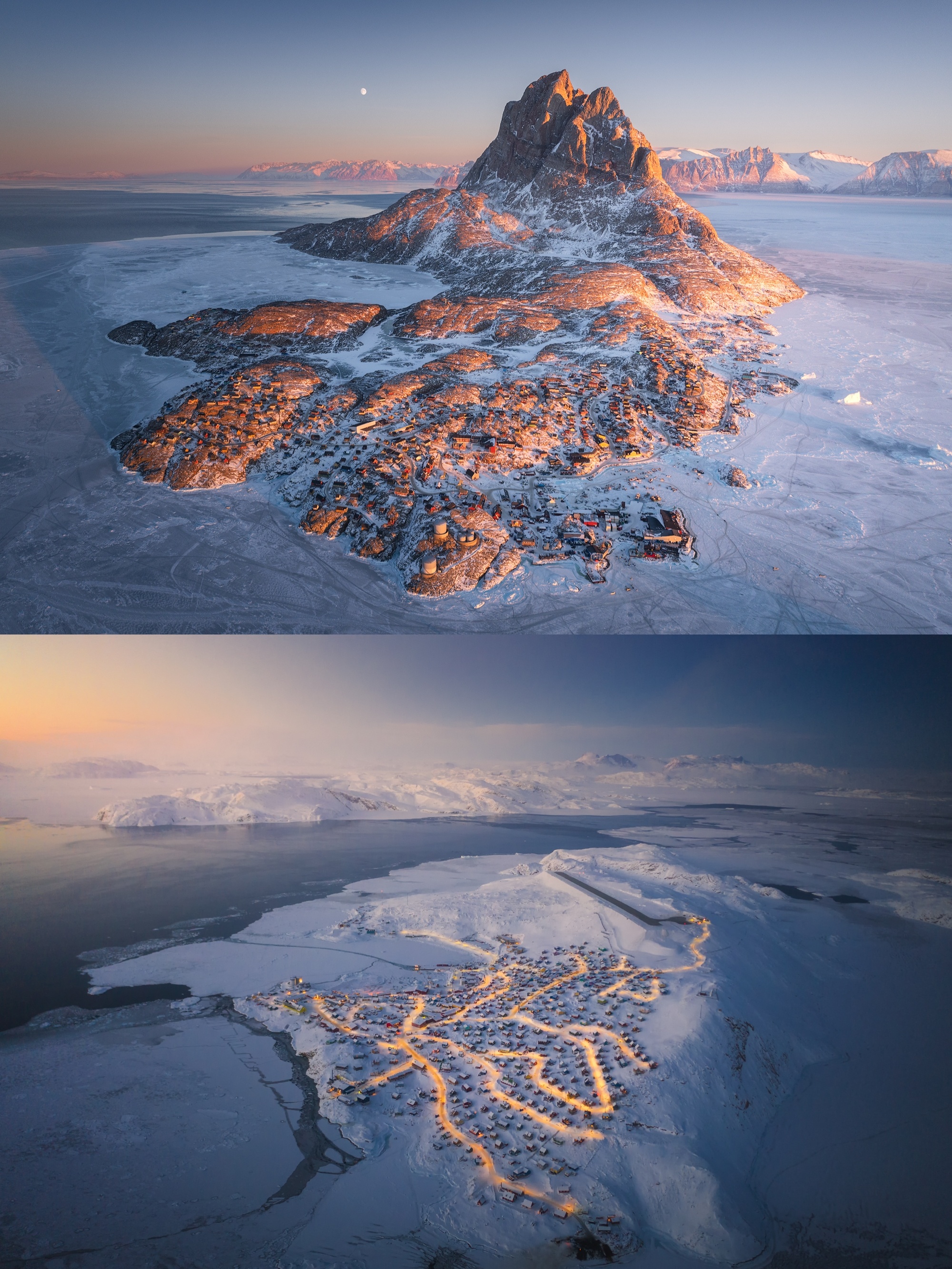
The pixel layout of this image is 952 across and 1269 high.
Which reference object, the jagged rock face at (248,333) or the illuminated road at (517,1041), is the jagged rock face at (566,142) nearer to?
the jagged rock face at (248,333)

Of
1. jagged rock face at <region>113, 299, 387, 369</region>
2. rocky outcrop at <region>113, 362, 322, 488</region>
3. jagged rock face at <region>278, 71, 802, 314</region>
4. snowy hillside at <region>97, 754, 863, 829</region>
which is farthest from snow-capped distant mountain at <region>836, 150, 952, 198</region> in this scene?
snowy hillside at <region>97, 754, 863, 829</region>

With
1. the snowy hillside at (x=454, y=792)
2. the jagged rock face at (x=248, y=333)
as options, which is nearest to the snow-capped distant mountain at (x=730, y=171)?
the jagged rock face at (x=248, y=333)

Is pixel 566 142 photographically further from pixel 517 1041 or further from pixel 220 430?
pixel 517 1041

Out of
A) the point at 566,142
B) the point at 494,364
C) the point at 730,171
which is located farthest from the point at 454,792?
the point at 730,171

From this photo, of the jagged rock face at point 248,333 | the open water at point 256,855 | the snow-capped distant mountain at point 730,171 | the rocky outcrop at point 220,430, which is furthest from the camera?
the snow-capped distant mountain at point 730,171

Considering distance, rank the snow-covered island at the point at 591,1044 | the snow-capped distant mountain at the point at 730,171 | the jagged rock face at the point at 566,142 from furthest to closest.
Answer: the snow-capped distant mountain at the point at 730,171 → the jagged rock face at the point at 566,142 → the snow-covered island at the point at 591,1044

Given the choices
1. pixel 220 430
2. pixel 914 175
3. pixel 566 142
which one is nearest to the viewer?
pixel 220 430

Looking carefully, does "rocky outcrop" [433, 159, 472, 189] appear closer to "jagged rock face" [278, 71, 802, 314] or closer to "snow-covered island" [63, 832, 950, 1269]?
"jagged rock face" [278, 71, 802, 314]

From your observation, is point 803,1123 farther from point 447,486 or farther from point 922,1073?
point 447,486
